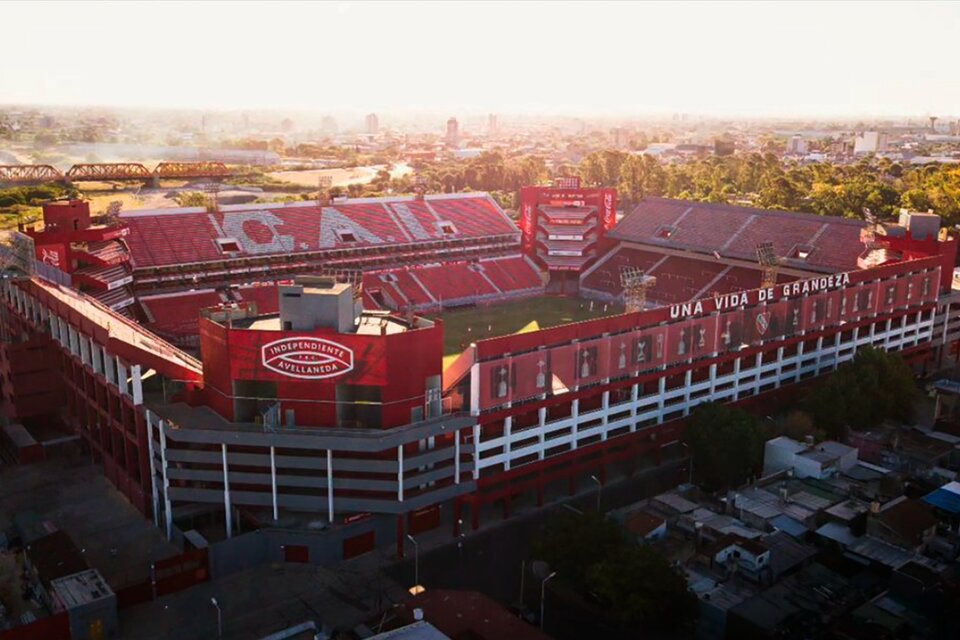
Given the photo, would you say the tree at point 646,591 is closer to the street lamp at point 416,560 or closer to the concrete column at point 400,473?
the street lamp at point 416,560

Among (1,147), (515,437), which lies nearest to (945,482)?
(515,437)

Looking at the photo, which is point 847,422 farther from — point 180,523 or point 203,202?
point 203,202

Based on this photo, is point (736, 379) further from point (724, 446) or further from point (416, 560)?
point (416, 560)

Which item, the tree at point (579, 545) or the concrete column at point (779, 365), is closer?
the tree at point (579, 545)

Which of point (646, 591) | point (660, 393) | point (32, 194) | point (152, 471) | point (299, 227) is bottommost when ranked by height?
→ point (646, 591)

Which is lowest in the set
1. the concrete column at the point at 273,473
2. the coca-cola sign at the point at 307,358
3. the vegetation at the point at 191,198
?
the concrete column at the point at 273,473

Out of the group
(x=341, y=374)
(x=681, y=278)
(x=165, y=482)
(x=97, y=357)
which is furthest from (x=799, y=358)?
(x=97, y=357)

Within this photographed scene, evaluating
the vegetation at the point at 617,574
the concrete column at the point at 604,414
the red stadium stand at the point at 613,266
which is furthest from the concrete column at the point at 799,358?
the red stadium stand at the point at 613,266
